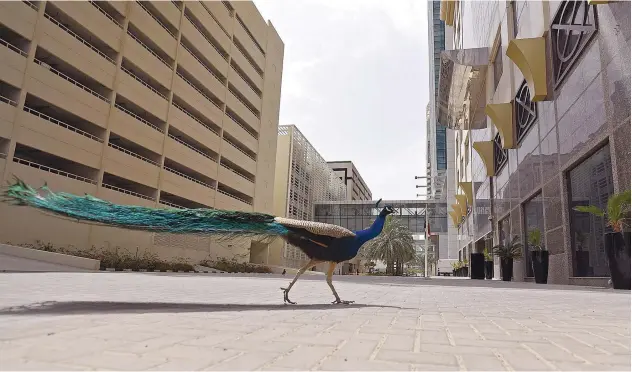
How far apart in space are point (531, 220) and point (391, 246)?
24.7 meters

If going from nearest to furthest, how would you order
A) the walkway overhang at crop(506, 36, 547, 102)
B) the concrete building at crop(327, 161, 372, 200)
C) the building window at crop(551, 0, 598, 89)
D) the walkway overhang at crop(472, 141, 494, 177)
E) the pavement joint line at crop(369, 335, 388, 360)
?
the pavement joint line at crop(369, 335, 388, 360)
the building window at crop(551, 0, 598, 89)
the walkway overhang at crop(506, 36, 547, 102)
the walkway overhang at crop(472, 141, 494, 177)
the concrete building at crop(327, 161, 372, 200)

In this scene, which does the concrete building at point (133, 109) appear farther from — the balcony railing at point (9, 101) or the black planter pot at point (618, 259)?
the black planter pot at point (618, 259)

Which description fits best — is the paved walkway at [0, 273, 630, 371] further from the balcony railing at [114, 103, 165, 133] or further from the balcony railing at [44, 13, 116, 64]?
the balcony railing at [114, 103, 165, 133]

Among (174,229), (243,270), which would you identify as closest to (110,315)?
(174,229)

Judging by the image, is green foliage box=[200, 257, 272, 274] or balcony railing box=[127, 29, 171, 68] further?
green foliage box=[200, 257, 272, 274]

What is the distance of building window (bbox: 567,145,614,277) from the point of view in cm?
1221

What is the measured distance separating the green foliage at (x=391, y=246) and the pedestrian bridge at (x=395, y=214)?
17.1 meters

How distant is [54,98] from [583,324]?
25.7m

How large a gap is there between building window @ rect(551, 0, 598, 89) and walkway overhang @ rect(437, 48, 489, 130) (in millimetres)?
10199

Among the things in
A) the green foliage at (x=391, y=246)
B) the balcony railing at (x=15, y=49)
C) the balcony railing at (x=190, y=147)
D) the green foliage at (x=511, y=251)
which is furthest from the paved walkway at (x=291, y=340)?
the green foliage at (x=391, y=246)

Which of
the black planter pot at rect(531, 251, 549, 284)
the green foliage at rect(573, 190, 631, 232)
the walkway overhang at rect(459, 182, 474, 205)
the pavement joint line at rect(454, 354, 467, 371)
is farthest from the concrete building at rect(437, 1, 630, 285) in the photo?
the pavement joint line at rect(454, 354, 467, 371)

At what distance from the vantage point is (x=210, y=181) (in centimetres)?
3906

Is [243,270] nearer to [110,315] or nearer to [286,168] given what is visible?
[286,168]

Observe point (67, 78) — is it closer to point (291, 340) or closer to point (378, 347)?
point (291, 340)
